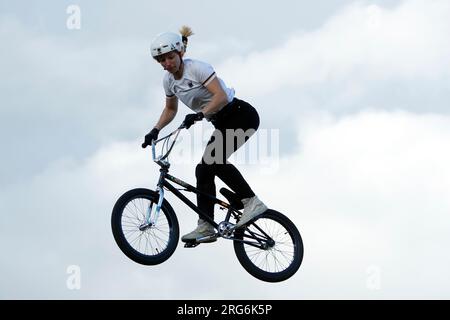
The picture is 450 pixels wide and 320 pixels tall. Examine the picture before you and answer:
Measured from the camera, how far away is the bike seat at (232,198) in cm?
1280

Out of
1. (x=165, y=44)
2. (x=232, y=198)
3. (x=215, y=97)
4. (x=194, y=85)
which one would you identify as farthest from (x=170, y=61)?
(x=232, y=198)

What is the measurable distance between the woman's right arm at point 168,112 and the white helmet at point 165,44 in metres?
0.98

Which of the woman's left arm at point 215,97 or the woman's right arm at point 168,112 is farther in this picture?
the woman's right arm at point 168,112

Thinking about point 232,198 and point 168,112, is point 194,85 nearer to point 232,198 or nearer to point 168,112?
point 168,112

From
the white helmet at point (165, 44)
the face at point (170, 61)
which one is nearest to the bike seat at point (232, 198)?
the face at point (170, 61)

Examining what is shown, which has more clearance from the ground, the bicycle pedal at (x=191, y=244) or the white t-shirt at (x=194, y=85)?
the white t-shirt at (x=194, y=85)

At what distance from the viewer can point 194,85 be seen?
12312mm

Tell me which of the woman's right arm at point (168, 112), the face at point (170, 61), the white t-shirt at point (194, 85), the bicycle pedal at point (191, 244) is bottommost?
the bicycle pedal at point (191, 244)

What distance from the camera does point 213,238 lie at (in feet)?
41.0

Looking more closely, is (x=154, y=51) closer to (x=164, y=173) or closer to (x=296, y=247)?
(x=164, y=173)

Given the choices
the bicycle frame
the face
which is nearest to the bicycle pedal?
the bicycle frame

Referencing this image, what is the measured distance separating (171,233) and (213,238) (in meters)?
0.65

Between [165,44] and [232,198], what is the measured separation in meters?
2.44

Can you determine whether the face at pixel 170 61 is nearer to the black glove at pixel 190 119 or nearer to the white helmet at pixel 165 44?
the white helmet at pixel 165 44
